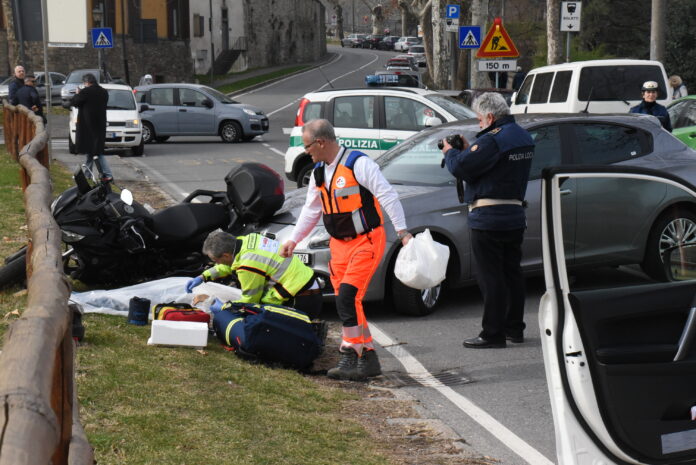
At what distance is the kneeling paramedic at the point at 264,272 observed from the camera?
7.61m

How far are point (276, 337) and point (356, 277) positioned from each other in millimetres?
663

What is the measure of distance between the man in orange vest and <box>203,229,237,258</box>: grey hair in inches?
39.1

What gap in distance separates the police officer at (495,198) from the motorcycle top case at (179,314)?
197cm

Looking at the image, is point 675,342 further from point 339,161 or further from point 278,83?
point 278,83

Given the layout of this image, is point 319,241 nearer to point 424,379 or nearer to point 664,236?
point 424,379

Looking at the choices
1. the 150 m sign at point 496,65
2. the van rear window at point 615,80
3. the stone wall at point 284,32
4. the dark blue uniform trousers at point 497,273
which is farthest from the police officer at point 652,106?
the stone wall at point 284,32

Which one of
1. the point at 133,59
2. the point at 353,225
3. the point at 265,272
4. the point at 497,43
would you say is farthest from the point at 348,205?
the point at 133,59

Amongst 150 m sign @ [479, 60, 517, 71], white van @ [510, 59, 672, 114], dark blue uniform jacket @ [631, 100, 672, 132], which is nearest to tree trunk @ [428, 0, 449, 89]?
150 m sign @ [479, 60, 517, 71]

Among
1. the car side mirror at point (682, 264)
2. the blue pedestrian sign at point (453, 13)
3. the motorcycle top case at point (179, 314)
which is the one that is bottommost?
the motorcycle top case at point (179, 314)

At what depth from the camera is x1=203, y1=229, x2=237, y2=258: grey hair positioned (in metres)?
7.80

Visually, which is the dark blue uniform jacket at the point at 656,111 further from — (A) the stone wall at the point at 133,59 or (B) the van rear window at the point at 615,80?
(A) the stone wall at the point at 133,59

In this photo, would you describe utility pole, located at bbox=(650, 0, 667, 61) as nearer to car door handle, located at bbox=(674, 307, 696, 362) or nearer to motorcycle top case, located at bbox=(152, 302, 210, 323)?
motorcycle top case, located at bbox=(152, 302, 210, 323)

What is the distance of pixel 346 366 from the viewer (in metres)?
7.09

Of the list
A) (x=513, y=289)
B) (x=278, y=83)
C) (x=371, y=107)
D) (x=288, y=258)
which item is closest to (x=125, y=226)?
(x=288, y=258)
